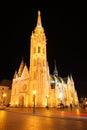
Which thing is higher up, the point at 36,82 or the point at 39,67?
the point at 39,67

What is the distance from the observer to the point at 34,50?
256ft

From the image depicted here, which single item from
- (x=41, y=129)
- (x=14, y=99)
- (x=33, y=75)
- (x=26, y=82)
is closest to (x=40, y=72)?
(x=33, y=75)

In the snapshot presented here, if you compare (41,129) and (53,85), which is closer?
(41,129)

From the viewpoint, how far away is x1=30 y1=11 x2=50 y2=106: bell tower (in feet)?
226

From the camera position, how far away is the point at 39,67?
238ft

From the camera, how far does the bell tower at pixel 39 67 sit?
68.8 metres

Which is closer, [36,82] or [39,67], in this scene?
[36,82]

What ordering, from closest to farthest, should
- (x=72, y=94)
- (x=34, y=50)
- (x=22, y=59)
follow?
(x=34, y=50) → (x=22, y=59) → (x=72, y=94)

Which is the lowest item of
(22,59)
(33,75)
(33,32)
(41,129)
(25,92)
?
(41,129)

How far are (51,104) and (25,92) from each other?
1236cm

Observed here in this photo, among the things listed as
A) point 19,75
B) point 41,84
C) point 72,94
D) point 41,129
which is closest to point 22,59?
point 19,75

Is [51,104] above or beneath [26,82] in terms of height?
beneath

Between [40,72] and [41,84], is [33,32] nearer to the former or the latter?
[40,72]

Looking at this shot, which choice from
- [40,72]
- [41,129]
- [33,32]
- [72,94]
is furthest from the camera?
[72,94]
